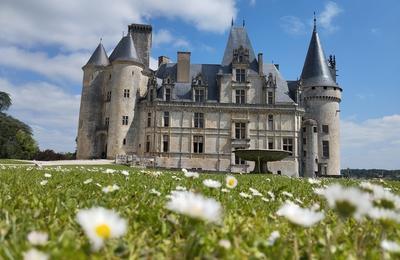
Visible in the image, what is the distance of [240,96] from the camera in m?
43.8

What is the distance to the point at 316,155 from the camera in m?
44.0

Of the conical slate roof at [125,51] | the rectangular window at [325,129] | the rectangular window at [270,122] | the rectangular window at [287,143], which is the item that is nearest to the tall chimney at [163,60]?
the conical slate roof at [125,51]

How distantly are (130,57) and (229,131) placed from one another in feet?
45.8

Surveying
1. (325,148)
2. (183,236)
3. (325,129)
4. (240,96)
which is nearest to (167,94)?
(240,96)

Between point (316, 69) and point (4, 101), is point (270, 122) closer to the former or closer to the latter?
point (316, 69)

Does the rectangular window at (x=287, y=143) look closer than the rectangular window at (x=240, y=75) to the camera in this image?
Yes

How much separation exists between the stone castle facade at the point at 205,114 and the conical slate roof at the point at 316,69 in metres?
0.18

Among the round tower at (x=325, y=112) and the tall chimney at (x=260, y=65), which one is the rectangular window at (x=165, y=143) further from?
the round tower at (x=325, y=112)

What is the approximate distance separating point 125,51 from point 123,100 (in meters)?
5.80

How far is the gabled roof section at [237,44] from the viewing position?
45844mm

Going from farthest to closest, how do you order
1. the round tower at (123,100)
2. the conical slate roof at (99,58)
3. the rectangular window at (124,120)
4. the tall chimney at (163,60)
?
the tall chimney at (163,60), the conical slate roof at (99,58), the rectangular window at (124,120), the round tower at (123,100)

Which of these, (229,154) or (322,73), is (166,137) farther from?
(322,73)

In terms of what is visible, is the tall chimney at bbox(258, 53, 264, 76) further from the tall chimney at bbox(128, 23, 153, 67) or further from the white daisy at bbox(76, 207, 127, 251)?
the white daisy at bbox(76, 207, 127, 251)

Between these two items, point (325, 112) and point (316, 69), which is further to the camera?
point (316, 69)
